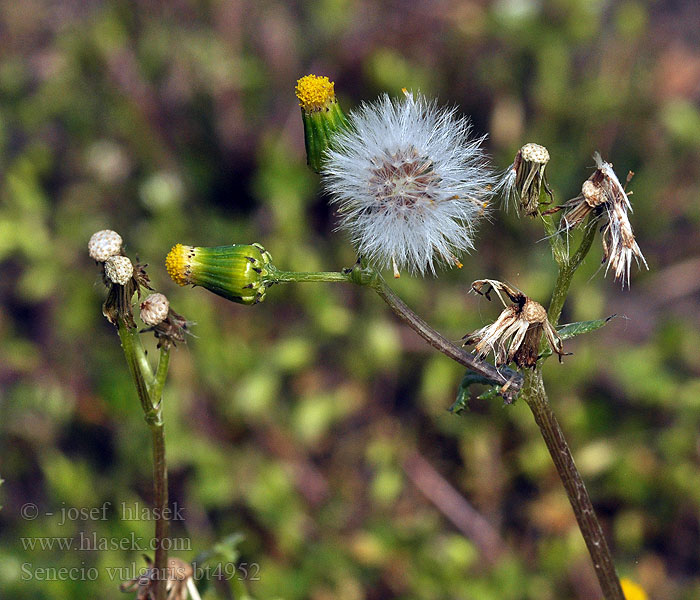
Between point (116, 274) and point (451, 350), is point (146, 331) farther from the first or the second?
point (451, 350)

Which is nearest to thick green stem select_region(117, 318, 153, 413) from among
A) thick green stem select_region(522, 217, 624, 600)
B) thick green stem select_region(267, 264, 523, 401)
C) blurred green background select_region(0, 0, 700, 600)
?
thick green stem select_region(267, 264, 523, 401)

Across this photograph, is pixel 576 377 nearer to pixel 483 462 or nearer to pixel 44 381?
pixel 483 462

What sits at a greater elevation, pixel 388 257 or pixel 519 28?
pixel 519 28

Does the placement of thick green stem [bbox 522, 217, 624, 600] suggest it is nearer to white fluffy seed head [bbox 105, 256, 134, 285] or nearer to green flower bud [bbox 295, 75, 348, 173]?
green flower bud [bbox 295, 75, 348, 173]

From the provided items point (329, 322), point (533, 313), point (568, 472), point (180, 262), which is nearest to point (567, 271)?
point (533, 313)

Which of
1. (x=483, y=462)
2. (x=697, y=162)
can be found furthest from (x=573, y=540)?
(x=697, y=162)

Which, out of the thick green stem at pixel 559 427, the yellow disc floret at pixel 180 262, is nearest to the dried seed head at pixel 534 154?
the thick green stem at pixel 559 427
